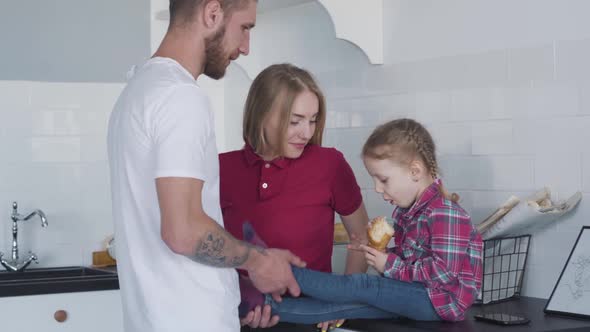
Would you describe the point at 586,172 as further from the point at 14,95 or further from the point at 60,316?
the point at 14,95

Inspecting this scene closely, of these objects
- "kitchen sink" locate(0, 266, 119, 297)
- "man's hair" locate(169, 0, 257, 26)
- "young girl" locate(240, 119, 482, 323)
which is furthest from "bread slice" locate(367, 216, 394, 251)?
"kitchen sink" locate(0, 266, 119, 297)

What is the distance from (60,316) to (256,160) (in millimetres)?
820

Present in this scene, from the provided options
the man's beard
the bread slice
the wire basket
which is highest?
the man's beard

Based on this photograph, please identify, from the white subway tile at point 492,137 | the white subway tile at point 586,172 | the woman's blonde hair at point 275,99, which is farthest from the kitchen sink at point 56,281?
the white subway tile at point 586,172

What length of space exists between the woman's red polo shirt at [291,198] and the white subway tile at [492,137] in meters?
0.36

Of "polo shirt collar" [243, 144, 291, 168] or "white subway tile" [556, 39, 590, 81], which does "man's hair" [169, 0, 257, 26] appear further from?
"white subway tile" [556, 39, 590, 81]

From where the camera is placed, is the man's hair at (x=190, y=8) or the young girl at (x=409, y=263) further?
the young girl at (x=409, y=263)

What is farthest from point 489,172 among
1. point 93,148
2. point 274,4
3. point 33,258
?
point 33,258

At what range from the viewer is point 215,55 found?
1595mm

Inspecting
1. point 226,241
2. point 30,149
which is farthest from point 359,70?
point 226,241

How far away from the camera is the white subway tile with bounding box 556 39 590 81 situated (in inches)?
80.4

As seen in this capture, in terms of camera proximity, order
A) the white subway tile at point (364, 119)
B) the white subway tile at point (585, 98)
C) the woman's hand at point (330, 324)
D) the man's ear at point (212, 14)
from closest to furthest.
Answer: the man's ear at point (212, 14), the woman's hand at point (330, 324), the white subway tile at point (585, 98), the white subway tile at point (364, 119)

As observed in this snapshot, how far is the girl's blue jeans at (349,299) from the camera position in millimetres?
1876

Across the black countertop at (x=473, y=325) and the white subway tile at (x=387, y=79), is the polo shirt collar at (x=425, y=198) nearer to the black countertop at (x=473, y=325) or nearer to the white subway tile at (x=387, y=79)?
the black countertop at (x=473, y=325)
